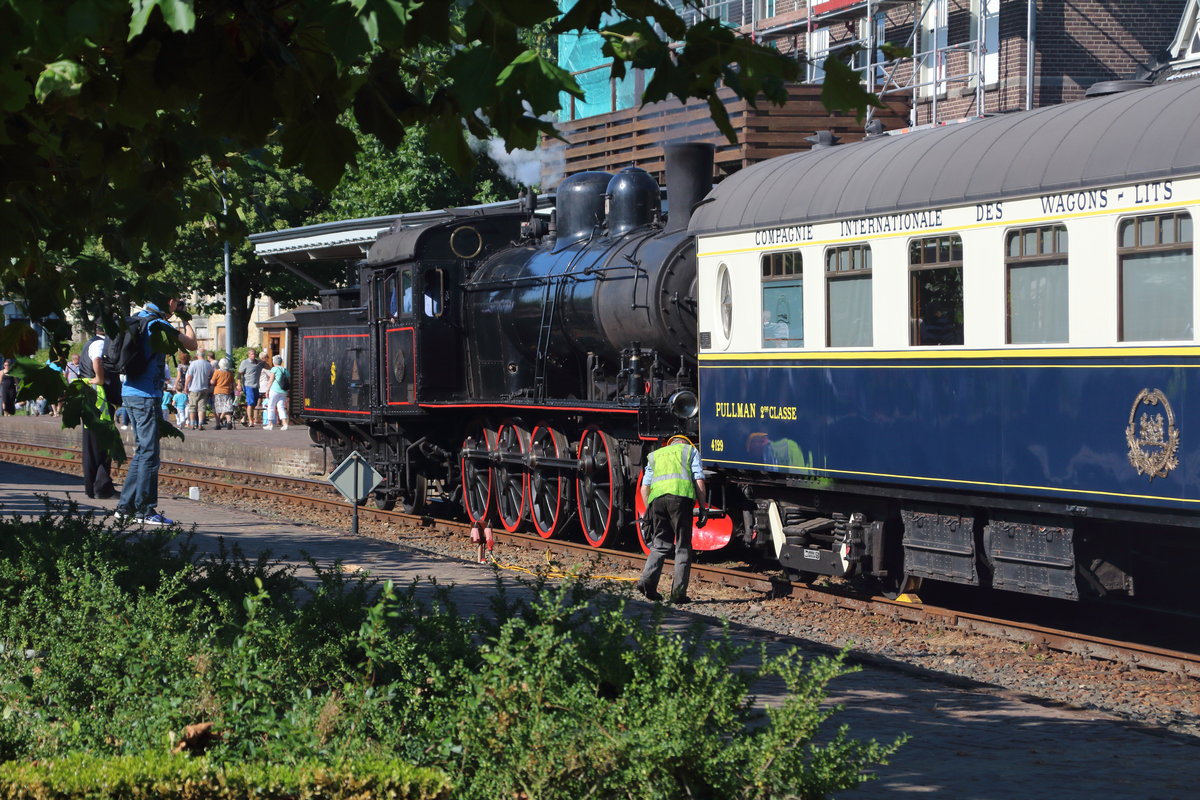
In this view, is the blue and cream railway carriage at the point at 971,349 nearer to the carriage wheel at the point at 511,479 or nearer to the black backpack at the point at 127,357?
the carriage wheel at the point at 511,479

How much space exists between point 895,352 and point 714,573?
10.9 ft

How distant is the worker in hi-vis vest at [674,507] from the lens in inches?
481

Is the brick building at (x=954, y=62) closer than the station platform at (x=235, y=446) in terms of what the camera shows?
Yes

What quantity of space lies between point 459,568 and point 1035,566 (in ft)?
17.6

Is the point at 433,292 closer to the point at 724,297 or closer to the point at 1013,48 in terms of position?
the point at 724,297

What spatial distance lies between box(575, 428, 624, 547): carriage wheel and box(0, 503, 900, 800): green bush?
303 inches

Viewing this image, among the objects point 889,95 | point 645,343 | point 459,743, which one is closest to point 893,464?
point 645,343

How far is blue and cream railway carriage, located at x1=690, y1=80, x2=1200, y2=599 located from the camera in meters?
8.85

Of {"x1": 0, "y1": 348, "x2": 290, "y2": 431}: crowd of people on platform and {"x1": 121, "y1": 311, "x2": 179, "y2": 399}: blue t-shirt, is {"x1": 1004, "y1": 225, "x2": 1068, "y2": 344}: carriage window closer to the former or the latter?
{"x1": 121, "y1": 311, "x2": 179, "y2": 399}: blue t-shirt

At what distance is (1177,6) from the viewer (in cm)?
2547

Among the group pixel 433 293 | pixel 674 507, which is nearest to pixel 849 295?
pixel 674 507

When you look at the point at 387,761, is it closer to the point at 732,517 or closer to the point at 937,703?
the point at 937,703

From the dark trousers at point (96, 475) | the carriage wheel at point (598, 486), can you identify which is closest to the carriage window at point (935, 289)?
the carriage wheel at point (598, 486)

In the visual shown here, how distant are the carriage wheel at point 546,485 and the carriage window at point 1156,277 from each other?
25.5ft
